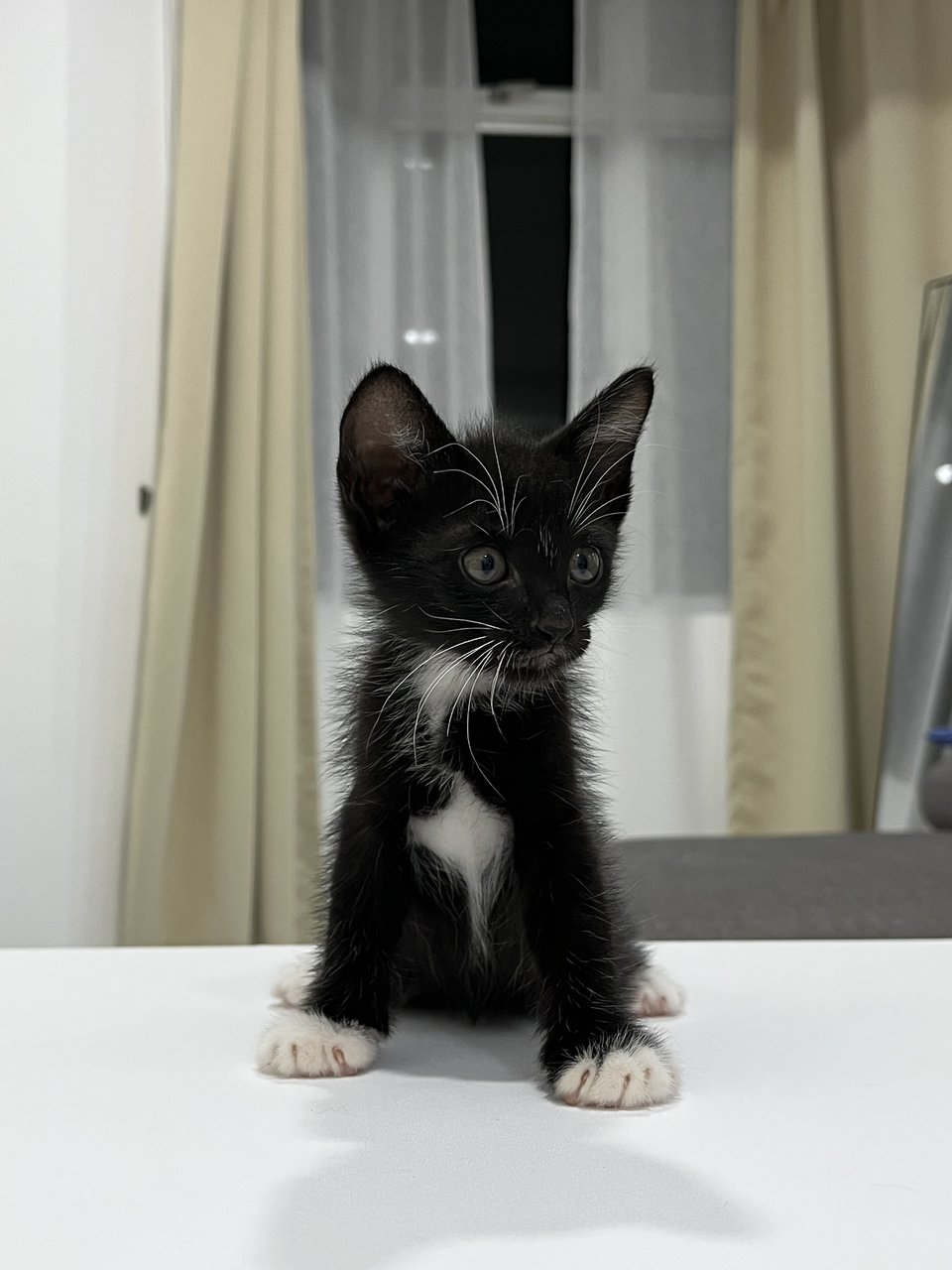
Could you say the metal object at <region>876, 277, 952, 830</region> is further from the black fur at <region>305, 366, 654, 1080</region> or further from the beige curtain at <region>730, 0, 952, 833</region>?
the black fur at <region>305, 366, 654, 1080</region>

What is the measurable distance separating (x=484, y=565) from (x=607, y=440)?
13cm

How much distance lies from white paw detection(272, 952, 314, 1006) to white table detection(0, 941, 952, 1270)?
18mm

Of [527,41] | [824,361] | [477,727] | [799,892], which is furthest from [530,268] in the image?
[477,727]

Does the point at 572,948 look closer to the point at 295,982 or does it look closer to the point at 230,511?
the point at 295,982

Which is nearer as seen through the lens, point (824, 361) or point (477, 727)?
point (477, 727)

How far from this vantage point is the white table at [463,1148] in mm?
365

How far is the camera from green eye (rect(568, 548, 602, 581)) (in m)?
0.62

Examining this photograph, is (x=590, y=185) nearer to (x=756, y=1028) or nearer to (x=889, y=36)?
(x=889, y=36)

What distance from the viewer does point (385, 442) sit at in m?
0.60

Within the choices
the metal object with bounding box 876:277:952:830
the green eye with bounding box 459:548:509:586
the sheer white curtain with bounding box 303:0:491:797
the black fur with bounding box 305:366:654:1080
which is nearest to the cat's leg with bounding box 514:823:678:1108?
the black fur with bounding box 305:366:654:1080

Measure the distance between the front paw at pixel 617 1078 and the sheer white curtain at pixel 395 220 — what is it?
2182 millimetres

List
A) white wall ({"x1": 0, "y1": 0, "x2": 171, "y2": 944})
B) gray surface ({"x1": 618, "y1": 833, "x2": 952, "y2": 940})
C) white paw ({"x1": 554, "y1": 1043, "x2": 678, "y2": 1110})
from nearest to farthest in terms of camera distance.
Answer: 1. white paw ({"x1": 554, "y1": 1043, "x2": 678, "y2": 1110})
2. gray surface ({"x1": 618, "y1": 833, "x2": 952, "y2": 940})
3. white wall ({"x1": 0, "y1": 0, "x2": 171, "y2": 944})

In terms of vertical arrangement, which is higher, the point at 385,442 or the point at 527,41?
the point at 527,41

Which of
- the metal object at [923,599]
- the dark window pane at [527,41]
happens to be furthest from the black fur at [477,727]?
the dark window pane at [527,41]
